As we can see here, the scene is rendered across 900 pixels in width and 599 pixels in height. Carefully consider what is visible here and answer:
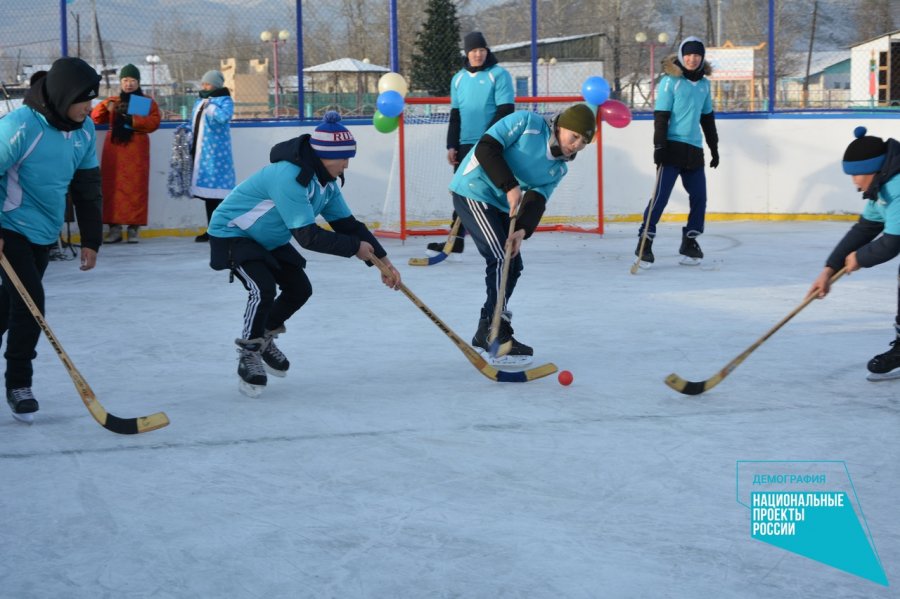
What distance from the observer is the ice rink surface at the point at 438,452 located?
263 cm

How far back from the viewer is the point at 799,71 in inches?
563

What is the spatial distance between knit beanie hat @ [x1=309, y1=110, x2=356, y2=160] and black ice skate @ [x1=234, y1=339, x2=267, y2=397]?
2.68 ft

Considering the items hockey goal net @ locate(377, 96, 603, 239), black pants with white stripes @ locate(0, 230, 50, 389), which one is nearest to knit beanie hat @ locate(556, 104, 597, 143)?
black pants with white stripes @ locate(0, 230, 50, 389)

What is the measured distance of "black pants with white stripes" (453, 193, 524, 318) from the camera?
195 inches

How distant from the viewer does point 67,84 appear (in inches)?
148

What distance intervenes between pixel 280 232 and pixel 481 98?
372cm

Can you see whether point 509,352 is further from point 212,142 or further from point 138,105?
point 138,105

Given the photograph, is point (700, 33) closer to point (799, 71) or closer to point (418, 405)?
point (799, 71)

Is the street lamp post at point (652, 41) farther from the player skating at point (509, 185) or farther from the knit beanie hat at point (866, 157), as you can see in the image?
the knit beanie hat at point (866, 157)

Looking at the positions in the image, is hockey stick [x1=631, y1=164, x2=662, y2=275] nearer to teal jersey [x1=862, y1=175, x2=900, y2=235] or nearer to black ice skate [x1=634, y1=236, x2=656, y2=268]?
black ice skate [x1=634, y1=236, x2=656, y2=268]

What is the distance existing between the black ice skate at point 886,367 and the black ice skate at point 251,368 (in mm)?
2401

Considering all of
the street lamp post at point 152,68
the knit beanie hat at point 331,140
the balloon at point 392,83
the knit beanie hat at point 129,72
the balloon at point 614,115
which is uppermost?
the street lamp post at point 152,68

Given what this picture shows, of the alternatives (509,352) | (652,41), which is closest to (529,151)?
(509,352)

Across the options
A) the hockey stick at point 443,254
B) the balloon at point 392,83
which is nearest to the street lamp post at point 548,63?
the balloon at point 392,83
